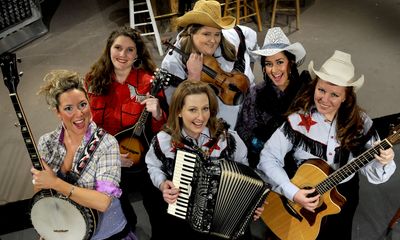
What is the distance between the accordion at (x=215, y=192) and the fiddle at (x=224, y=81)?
84cm

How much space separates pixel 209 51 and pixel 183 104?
2.10 feet

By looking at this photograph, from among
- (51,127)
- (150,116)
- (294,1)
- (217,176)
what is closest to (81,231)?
(217,176)

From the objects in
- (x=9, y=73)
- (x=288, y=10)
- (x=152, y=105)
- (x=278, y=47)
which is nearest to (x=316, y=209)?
(x=278, y=47)

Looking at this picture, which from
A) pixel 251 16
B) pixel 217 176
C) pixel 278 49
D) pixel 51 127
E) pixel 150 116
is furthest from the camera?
pixel 251 16

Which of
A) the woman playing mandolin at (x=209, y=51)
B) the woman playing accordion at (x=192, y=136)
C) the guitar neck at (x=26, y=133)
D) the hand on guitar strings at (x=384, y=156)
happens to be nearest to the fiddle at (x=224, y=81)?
the woman playing mandolin at (x=209, y=51)

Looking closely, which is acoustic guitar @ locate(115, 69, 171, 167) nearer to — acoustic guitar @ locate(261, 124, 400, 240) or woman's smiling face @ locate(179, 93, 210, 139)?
woman's smiling face @ locate(179, 93, 210, 139)

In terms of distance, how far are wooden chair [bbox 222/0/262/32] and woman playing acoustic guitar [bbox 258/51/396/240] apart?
2693 millimetres

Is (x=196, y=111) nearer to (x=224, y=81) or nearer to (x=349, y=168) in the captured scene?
(x=224, y=81)

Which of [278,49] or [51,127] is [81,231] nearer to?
[278,49]

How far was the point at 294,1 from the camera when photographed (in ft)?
19.2

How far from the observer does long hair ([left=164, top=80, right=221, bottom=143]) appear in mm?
2693

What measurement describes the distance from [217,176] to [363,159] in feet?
2.74

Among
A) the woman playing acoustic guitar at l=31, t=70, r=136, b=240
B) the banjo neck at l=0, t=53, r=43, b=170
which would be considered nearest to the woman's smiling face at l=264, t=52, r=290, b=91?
the woman playing acoustic guitar at l=31, t=70, r=136, b=240

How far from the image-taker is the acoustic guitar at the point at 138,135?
10.3ft
